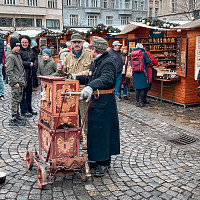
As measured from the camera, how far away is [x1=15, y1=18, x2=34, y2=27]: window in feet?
144

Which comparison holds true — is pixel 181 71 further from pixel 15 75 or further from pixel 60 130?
Answer: pixel 60 130

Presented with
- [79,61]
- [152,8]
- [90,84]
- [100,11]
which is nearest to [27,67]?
[79,61]

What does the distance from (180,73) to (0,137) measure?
18.7ft

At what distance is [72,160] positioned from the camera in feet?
13.6

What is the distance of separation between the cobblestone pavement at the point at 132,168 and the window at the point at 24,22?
39.0m

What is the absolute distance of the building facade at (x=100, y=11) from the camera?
48.1 m

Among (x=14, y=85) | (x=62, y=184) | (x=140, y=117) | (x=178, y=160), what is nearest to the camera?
(x=62, y=184)

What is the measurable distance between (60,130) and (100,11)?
1894 inches

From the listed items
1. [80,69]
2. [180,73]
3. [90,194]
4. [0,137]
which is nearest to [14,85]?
[0,137]

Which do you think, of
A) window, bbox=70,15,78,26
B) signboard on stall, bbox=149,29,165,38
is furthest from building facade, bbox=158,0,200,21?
signboard on stall, bbox=149,29,165,38

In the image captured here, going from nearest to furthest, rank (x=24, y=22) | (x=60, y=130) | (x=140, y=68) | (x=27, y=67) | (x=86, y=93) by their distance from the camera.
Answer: (x=86, y=93), (x=60, y=130), (x=27, y=67), (x=140, y=68), (x=24, y=22)

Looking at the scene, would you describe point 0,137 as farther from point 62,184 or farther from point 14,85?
point 62,184

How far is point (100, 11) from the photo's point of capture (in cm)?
4981

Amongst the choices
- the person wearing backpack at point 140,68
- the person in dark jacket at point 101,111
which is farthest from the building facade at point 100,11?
the person in dark jacket at point 101,111
